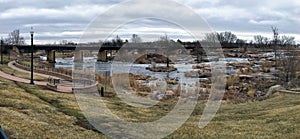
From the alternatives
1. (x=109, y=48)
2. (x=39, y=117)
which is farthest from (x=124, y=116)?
(x=109, y=48)

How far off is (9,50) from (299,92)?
69018mm

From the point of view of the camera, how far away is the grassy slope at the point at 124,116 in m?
13.7

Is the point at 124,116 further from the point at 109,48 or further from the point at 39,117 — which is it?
the point at 109,48

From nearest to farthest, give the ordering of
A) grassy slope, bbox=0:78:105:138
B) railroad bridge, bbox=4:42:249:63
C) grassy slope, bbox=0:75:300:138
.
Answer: grassy slope, bbox=0:78:105:138
grassy slope, bbox=0:75:300:138
railroad bridge, bbox=4:42:249:63

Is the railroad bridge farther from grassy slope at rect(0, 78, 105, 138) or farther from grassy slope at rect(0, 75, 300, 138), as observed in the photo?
grassy slope at rect(0, 78, 105, 138)

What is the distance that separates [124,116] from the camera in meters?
18.9

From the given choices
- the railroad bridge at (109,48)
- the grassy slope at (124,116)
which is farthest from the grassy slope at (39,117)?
the railroad bridge at (109,48)

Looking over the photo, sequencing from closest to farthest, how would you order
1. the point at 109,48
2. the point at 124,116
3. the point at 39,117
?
the point at 39,117, the point at 124,116, the point at 109,48

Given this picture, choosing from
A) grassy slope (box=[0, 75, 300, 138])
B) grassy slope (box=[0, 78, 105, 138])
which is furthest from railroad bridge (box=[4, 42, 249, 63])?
grassy slope (box=[0, 78, 105, 138])

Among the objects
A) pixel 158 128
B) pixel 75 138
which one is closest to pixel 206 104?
pixel 158 128

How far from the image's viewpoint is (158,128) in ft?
53.6

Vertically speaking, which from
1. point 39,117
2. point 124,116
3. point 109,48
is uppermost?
point 109,48

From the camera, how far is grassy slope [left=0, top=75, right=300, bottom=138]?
13703 mm

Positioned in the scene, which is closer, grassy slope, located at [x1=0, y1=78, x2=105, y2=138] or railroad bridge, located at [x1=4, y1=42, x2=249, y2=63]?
grassy slope, located at [x1=0, y1=78, x2=105, y2=138]
